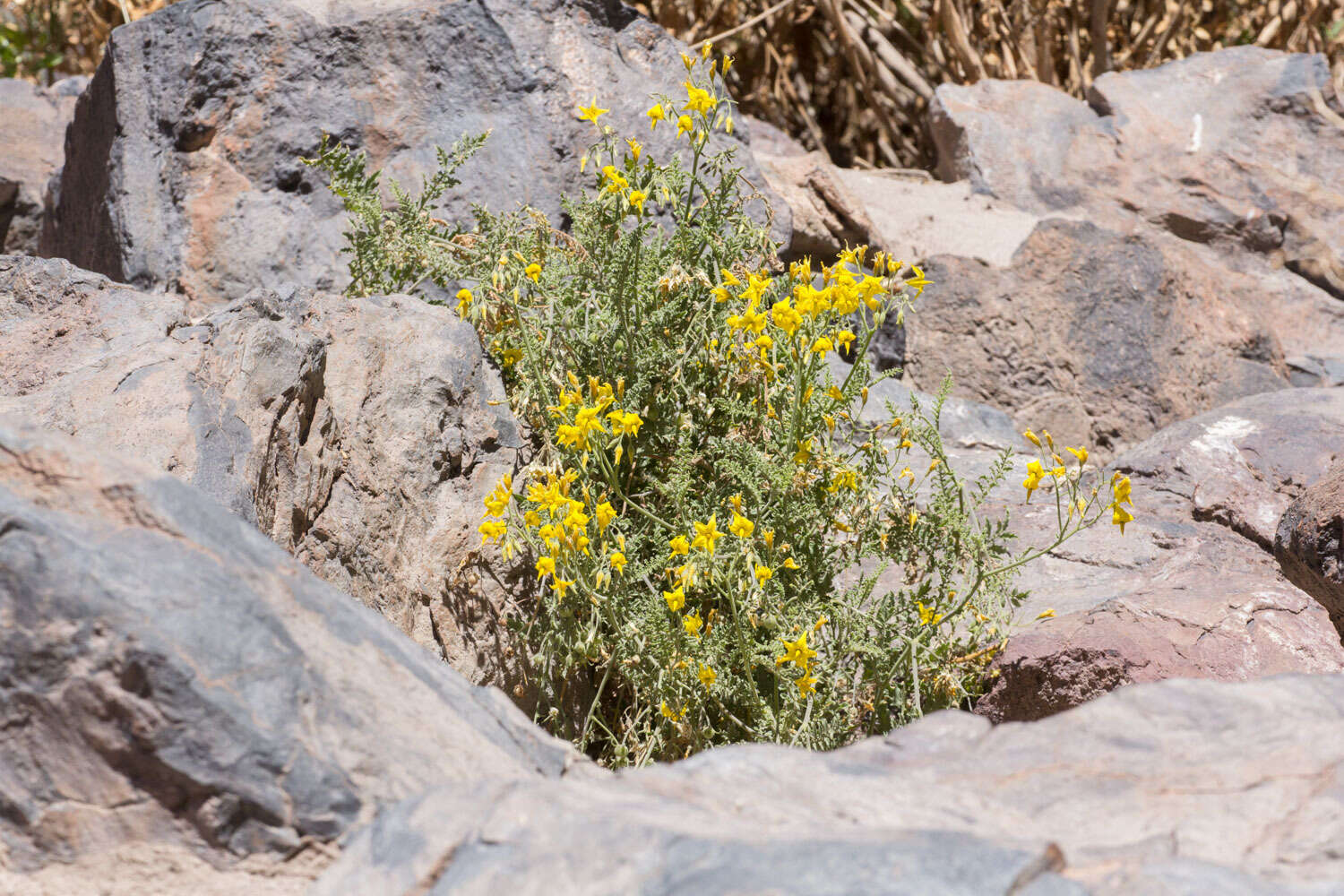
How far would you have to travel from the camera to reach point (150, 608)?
158 cm

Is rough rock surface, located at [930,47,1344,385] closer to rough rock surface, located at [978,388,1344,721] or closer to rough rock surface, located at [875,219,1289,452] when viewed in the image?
rough rock surface, located at [875,219,1289,452]

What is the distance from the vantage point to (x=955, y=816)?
1.51 m

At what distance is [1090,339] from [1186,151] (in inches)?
75.0

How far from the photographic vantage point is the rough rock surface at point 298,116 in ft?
12.8

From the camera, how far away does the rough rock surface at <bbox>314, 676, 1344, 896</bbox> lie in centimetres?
136

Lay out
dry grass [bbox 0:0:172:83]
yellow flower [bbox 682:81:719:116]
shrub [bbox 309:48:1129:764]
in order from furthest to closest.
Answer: dry grass [bbox 0:0:172:83] → yellow flower [bbox 682:81:719:116] → shrub [bbox 309:48:1129:764]

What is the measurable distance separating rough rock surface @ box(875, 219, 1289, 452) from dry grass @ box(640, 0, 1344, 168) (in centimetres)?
302

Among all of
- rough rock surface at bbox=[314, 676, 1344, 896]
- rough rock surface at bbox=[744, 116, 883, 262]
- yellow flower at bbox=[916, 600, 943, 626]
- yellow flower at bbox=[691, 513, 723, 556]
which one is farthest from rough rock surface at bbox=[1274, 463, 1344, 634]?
rough rock surface at bbox=[744, 116, 883, 262]

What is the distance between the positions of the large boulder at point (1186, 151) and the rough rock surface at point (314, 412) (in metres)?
4.02

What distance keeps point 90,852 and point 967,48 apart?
7.31 metres

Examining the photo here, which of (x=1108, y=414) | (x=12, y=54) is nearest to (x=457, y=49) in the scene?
(x=1108, y=414)

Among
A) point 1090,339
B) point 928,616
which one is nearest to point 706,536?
point 928,616

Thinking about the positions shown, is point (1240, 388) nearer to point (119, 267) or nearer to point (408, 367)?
point (408, 367)

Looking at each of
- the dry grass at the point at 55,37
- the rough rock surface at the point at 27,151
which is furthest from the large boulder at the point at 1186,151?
the dry grass at the point at 55,37
